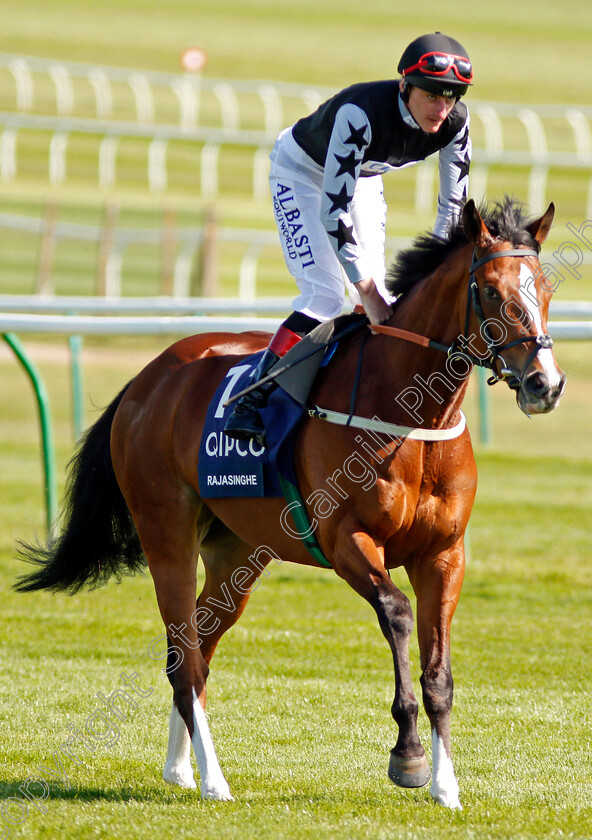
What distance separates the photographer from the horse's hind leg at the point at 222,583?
469 cm

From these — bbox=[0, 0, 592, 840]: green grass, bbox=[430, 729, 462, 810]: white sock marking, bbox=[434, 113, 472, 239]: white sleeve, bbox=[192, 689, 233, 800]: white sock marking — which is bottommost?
bbox=[0, 0, 592, 840]: green grass

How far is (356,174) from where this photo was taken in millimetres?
3963

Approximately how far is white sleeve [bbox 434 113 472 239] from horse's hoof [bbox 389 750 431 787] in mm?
1912

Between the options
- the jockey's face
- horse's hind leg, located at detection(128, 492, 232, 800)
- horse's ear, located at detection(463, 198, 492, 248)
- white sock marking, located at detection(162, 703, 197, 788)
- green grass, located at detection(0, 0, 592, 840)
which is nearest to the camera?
horse's ear, located at detection(463, 198, 492, 248)

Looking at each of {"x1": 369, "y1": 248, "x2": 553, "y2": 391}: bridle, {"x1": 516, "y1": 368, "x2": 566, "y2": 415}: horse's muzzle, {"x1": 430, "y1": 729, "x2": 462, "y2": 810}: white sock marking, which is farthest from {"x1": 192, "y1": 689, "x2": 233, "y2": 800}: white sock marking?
{"x1": 516, "y1": 368, "x2": 566, "y2": 415}: horse's muzzle

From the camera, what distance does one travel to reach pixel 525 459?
11875 millimetres

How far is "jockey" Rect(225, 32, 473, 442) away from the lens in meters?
3.93

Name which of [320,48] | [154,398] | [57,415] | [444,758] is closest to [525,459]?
[57,415]

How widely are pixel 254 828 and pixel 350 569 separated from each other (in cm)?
87

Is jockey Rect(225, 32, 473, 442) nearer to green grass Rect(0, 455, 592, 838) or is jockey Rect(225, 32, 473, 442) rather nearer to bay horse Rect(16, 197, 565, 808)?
bay horse Rect(16, 197, 565, 808)

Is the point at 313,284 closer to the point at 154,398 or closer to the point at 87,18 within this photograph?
the point at 154,398

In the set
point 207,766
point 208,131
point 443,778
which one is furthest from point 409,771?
point 208,131

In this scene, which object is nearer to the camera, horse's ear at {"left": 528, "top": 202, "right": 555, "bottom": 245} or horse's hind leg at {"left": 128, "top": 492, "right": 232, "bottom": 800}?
horse's ear at {"left": 528, "top": 202, "right": 555, "bottom": 245}

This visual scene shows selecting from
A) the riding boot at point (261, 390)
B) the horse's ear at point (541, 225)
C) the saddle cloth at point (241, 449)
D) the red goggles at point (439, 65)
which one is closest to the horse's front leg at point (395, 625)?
the saddle cloth at point (241, 449)
